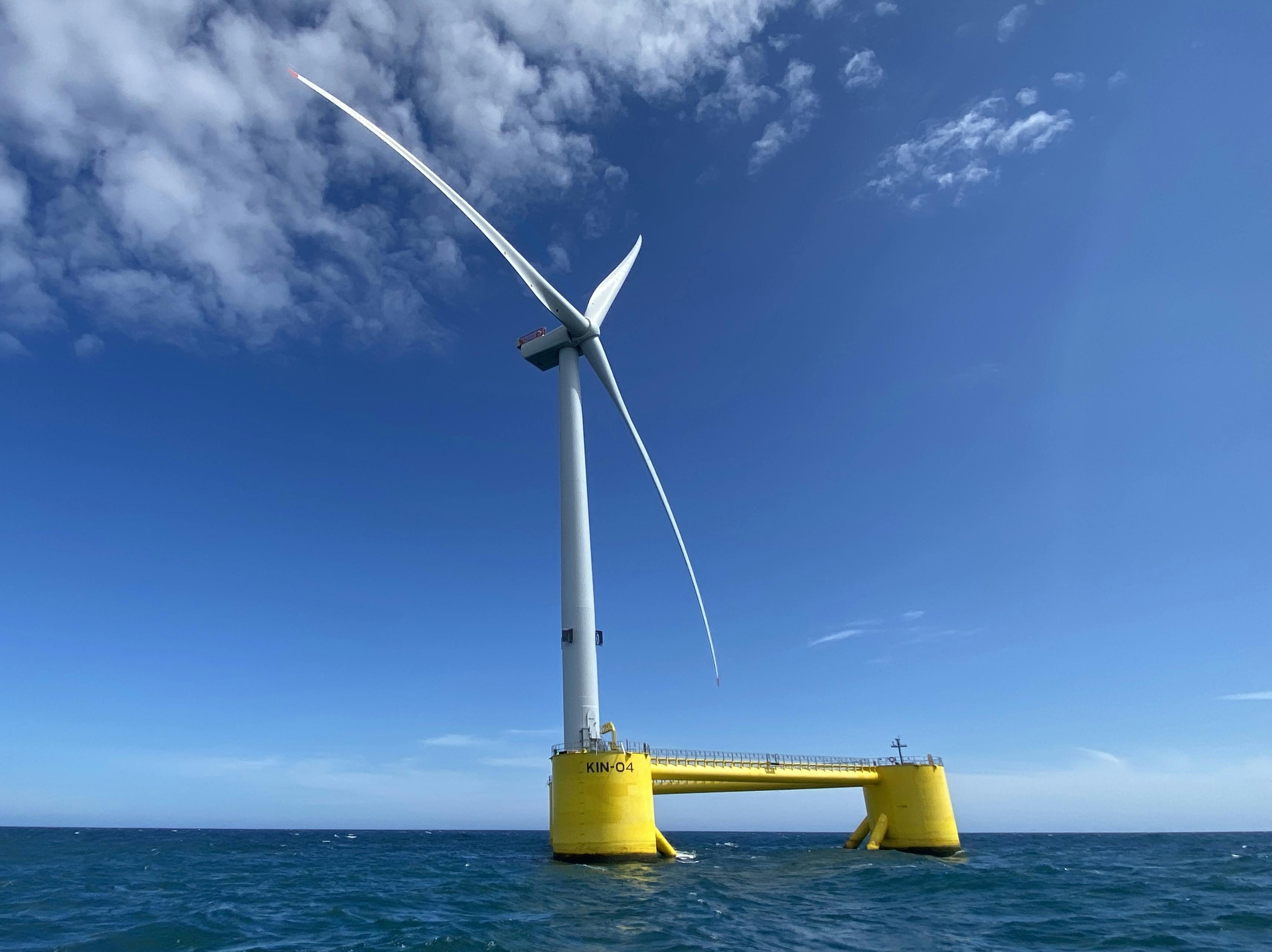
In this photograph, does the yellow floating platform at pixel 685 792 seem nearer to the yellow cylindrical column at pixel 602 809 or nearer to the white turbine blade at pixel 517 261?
the yellow cylindrical column at pixel 602 809

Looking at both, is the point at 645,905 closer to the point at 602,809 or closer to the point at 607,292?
the point at 602,809

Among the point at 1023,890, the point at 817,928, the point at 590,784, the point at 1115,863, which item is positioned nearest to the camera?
the point at 817,928

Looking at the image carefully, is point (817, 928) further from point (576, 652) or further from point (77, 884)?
point (77, 884)

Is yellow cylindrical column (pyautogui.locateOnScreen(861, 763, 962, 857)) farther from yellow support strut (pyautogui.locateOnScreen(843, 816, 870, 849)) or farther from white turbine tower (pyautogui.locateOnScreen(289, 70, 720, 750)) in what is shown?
white turbine tower (pyautogui.locateOnScreen(289, 70, 720, 750))

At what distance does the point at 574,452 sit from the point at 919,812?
45.6m

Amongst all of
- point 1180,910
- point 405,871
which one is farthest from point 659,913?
point 405,871

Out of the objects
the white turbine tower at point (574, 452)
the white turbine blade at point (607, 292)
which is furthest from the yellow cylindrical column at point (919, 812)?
the white turbine blade at point (607, 292)

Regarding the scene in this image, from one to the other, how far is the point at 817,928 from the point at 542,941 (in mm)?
12505

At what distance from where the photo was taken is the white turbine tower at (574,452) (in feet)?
180

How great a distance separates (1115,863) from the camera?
73.5m

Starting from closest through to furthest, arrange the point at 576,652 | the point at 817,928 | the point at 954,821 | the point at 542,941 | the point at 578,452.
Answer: the point at 542,941
the point at 817,928
the point at 576,652
the point at 578,452
the point at 954,821

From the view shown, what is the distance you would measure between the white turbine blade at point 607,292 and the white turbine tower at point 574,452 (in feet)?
0.27

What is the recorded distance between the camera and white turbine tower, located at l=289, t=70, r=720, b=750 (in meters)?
54.9

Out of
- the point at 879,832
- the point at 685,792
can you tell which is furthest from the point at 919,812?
the point at 685,792
